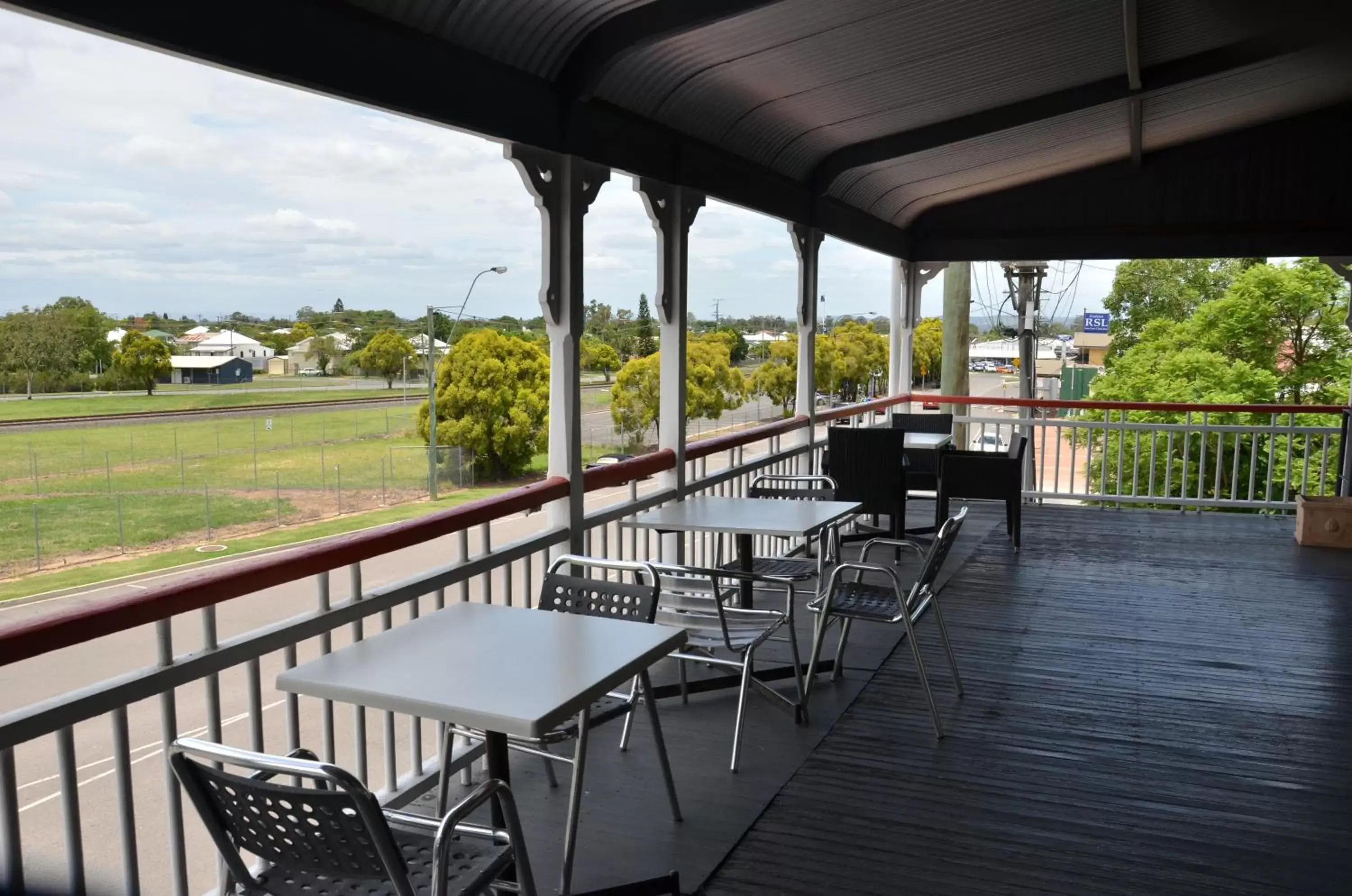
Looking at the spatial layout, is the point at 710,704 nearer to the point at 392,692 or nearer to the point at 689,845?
the point at 689,845

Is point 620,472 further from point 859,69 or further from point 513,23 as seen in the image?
point 859,69

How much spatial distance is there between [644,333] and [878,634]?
41.6m


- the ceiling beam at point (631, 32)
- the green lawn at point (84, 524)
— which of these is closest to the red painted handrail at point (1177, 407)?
the ceiling beam at point (631, 32)

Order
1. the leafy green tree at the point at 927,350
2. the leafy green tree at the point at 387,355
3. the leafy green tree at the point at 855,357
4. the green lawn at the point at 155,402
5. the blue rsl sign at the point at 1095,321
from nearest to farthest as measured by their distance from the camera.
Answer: the green lawn at the point at 155,402
the leafy green tree at the point at 387,355
the blue rsl sign at the point at 1095,321
the leafy green tree at the point at 855,357
the leafy green tree at the point at 927,350

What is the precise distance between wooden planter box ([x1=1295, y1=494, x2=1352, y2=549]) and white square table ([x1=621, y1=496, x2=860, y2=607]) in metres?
4.84

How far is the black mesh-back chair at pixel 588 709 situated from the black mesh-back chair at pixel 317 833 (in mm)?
668

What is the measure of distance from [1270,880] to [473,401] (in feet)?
120

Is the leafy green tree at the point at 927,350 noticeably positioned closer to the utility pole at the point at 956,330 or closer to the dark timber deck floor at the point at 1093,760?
the utility pole at the point at 956,330

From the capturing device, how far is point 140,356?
72.4 ft

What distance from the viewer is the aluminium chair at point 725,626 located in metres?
3.71

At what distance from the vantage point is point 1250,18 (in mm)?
5969

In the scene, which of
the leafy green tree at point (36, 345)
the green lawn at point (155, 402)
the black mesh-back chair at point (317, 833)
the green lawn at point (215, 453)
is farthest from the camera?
the green lawn at point (215, 453)

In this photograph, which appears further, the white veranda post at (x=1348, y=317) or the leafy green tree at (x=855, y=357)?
the leafy green tree at (x=855, y=357)

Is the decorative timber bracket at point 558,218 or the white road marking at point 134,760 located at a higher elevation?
the decorative timber bracket at point 558,218
